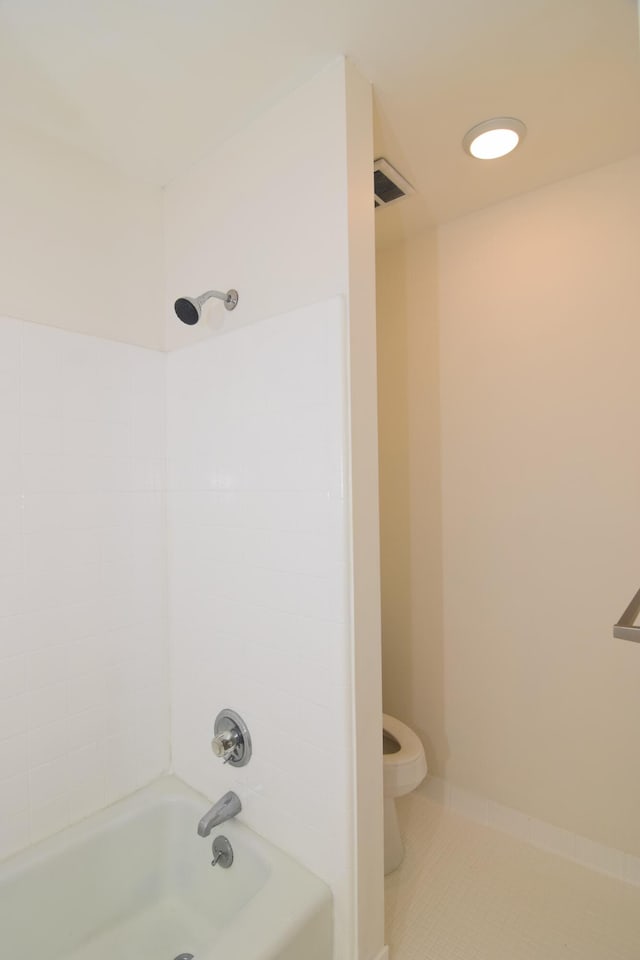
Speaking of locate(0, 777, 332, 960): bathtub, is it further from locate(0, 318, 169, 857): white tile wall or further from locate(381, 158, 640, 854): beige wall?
locate(381, 158, 640, 854): beige wall

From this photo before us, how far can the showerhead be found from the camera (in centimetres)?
137

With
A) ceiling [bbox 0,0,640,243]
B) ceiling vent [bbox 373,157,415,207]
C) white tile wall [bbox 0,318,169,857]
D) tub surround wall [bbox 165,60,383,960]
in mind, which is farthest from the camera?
ceiling vent [bbox 373,157,415,207]

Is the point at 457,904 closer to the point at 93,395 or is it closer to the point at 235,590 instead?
the point at 235,590

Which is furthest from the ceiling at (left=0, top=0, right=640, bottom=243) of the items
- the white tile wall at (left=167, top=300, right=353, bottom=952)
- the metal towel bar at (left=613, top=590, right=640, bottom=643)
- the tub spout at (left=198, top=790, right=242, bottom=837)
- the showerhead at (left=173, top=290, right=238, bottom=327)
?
the tub spout at (left=198, top=790, right=242, bottom=837)

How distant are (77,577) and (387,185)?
173 centimetres

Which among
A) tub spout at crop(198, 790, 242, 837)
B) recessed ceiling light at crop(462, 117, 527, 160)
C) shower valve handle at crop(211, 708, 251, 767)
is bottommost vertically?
tub spout at crop(198, 790, 242, 837)

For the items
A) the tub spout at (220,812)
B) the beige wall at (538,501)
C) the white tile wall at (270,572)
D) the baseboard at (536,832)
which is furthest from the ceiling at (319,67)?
the baseboard at (536,832)

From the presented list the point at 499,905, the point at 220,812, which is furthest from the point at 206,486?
the point at 499,905

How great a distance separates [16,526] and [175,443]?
1.79ft

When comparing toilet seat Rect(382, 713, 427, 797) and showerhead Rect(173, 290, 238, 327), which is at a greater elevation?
showerhead Rect(173, 290, 238, 327)

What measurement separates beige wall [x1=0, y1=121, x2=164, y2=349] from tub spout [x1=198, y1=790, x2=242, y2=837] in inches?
58.9

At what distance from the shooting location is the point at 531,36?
1.11m

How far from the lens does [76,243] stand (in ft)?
4.77

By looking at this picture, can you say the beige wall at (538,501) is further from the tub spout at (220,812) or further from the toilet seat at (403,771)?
the tub spout at (220,812)
